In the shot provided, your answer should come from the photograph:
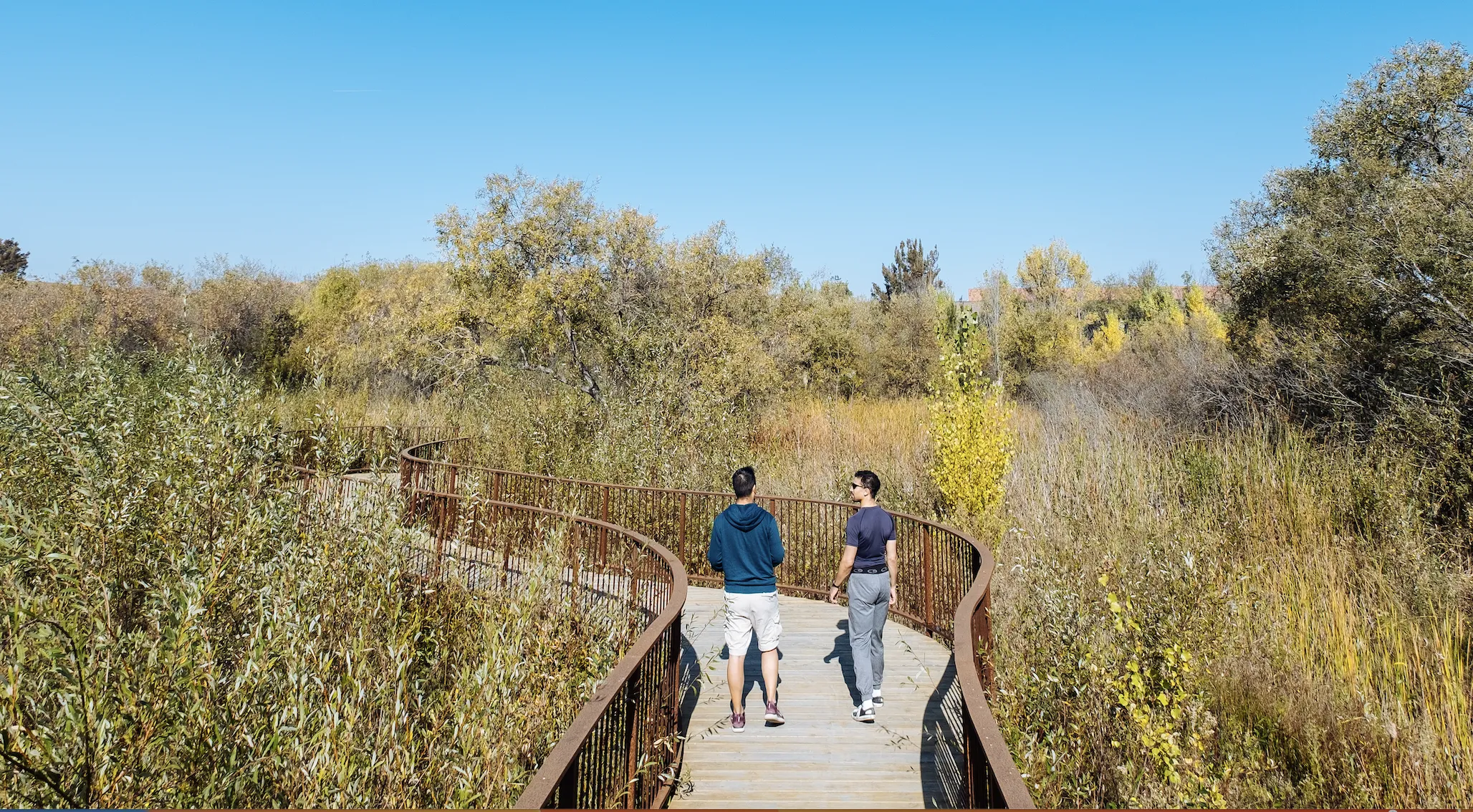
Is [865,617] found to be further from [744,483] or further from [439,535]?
[439,535]

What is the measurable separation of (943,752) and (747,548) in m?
2.05

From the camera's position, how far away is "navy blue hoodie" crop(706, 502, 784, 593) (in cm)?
564

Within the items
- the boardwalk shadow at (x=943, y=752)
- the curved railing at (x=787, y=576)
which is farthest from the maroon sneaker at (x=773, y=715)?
the boardwalk shadow at (x=943, y=752)

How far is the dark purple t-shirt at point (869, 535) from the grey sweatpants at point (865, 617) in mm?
143

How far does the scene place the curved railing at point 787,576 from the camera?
2.81m

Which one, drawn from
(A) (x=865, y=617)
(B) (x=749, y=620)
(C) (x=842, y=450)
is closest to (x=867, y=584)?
(A) (x=865, y=617)

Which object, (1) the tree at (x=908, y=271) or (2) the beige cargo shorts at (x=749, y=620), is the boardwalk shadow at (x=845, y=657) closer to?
(2) the beige cargo shorts at (x=749, y=620)

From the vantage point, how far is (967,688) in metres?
3.33

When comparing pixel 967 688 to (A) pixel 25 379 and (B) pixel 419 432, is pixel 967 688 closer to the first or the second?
(A) pixel 25 379

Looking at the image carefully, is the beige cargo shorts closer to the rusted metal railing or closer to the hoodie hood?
the hoodie hood

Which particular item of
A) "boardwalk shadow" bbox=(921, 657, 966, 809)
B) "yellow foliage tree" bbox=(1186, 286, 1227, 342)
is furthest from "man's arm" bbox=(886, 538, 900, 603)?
"yellow foliage tree" bbox=(1186, 286, 1227, 342)

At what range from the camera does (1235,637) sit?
7.44 metres

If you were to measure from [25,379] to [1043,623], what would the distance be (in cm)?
924

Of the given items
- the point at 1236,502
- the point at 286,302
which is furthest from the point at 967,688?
the point at 286,302
